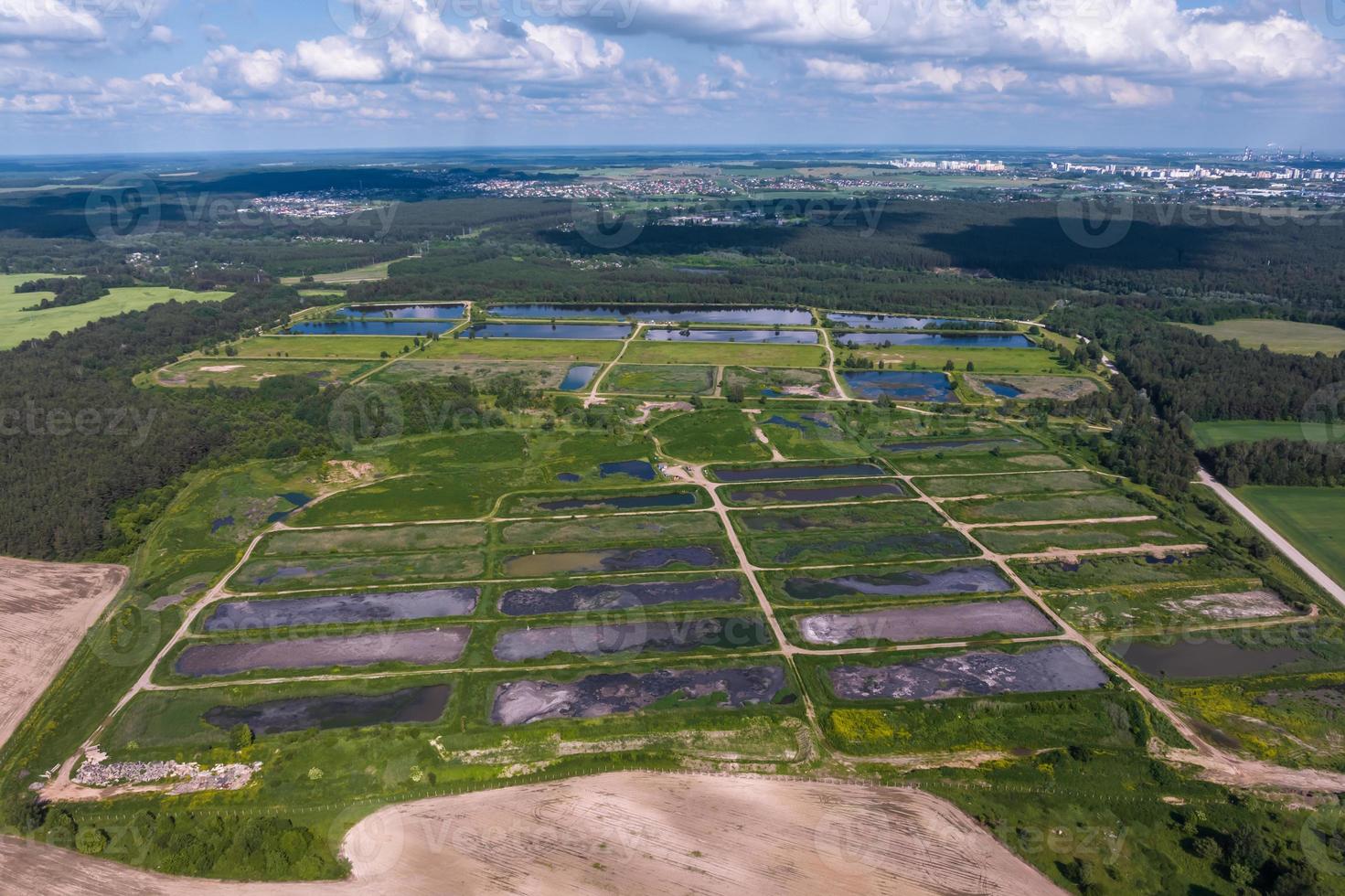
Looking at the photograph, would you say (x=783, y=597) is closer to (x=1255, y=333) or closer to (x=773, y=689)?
(x=773, y=689)

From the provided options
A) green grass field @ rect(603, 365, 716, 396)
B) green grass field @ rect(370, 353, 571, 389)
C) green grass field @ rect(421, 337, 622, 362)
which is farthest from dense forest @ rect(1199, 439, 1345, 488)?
green grass field @ rect(421, 337, 622, 362)

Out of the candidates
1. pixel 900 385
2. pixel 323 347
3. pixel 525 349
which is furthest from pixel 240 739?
pixel 323 347

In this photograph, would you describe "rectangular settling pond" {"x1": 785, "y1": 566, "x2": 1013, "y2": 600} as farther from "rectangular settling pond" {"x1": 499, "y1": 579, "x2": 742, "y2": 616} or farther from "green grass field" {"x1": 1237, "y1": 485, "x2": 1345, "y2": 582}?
"green grass field" {"x1": 1237, "y1": 485, "x2": 1345, "y2": 582}

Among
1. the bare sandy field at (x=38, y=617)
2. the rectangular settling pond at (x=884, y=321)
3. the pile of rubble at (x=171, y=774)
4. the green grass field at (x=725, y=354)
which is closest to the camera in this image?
the pile of rubble at (x=171, y=774)

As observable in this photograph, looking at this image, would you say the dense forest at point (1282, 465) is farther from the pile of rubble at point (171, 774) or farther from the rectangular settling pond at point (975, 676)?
the pile of rubble at point (171, 774)

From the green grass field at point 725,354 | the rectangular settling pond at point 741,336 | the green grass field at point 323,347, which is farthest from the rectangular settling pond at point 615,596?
the rectangular settling pond at point 741,336

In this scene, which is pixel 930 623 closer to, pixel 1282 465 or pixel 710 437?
pixel 710 437
